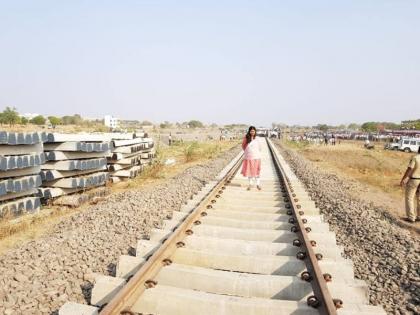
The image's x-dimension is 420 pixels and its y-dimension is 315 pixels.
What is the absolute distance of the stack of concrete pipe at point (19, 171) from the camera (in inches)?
310

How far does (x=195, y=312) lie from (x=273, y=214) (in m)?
3.70

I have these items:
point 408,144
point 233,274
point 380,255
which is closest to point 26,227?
point 233,274

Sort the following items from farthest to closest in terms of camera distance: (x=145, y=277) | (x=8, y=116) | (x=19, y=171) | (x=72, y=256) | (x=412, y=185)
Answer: (x=8, y=116)
(x=412, y=185)
(x=19, y=171)
(x=72, y=256)
(x=145, y=277)

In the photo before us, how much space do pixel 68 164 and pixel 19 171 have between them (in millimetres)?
1624

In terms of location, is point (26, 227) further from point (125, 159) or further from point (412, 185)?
point (412, 185)

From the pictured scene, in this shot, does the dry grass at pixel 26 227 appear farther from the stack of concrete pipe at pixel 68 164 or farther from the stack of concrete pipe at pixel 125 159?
the stack of concrete pipe at pixel 125 159

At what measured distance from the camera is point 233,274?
13.1ft

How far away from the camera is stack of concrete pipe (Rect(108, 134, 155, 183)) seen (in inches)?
526

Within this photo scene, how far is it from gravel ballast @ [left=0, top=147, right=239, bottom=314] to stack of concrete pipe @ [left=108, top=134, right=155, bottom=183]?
5.26 meters

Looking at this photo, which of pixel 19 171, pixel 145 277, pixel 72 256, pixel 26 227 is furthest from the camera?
pixel 19 171

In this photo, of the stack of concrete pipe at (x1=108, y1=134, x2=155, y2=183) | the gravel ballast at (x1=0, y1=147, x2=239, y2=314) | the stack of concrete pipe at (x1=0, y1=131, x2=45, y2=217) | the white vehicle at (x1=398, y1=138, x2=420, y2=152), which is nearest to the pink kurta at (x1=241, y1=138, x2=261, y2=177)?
the gravel ballast at (x1=0, y1=147, x2=239, y2=314)

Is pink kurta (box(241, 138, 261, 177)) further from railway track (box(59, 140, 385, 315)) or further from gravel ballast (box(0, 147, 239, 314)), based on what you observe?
railway track (box(59, 140, 385, 315))

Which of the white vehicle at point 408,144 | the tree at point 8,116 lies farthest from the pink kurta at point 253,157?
the white vehicle at point 408,144

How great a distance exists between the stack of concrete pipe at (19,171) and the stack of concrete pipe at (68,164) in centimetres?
61
